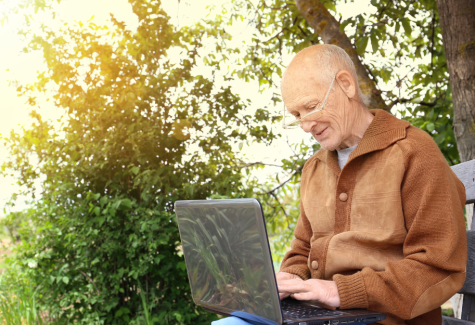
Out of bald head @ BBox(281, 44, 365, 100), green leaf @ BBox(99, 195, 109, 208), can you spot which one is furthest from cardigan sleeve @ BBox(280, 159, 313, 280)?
green leaf @ BBox(99, 195, 109, 208)

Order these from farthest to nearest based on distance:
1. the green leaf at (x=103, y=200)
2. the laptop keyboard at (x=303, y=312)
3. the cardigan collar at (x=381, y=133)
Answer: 1. the green leaf at (x=103, y=200)
2. the cardigan collar at (x=381, y=133)
3. the laptop keyboard at (x=303, y=312)

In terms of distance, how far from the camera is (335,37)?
2.88 m

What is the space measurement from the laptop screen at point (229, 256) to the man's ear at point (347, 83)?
682mm

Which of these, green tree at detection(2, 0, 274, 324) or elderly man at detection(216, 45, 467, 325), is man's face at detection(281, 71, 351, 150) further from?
green tree at detection(2, 0, 274, 324)

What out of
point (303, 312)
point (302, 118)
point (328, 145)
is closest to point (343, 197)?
point (328, 145)

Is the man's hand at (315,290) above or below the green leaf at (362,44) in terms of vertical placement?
below

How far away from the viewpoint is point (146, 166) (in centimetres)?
325

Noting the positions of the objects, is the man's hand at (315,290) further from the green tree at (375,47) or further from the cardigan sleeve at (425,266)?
the green tree at (375,47)

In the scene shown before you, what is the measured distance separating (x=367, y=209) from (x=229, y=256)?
0.53 m

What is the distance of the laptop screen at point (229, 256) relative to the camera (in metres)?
1.06

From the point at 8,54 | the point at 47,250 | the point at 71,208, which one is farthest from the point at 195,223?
the point at 8,54

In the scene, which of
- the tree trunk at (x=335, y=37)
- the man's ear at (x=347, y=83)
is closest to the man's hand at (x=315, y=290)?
the man's ear at (x=347, y=83)

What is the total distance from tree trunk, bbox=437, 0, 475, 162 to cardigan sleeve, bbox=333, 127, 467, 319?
132cm

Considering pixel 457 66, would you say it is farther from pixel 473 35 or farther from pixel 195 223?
pixel 195 223
